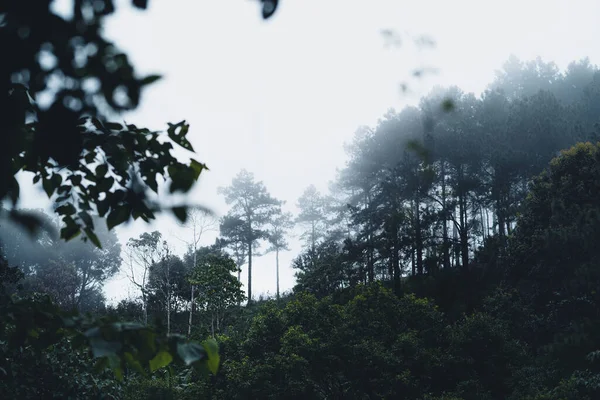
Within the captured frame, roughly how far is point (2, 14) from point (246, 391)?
40.9ft

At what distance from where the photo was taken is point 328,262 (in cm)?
2861

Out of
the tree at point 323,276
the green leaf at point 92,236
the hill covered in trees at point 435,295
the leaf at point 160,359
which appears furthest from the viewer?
the tree at point 323,276

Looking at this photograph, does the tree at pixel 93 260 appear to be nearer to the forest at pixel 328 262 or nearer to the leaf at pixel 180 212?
→ the forest at pixel 328 262

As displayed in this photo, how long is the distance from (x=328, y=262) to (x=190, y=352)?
27.5m

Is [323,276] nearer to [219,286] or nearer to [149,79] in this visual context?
[219,286]

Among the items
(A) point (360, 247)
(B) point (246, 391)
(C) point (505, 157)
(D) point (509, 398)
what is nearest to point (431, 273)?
(A) point (360, 247)

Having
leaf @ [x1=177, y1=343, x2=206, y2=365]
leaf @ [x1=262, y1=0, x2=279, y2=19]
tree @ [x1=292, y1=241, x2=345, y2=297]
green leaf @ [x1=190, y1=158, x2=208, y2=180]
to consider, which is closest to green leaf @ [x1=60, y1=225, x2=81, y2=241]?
green leaf @ [x1=190, y1=158, x2=208, y2=180]

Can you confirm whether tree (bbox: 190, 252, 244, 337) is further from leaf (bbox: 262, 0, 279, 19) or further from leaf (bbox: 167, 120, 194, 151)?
leaf (bbox: 262, 0, 279, 19)

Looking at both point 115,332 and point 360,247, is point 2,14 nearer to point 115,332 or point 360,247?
point 115,332

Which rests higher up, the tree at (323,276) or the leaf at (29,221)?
the tree at (323,276)

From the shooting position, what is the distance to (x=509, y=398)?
11.6 metres

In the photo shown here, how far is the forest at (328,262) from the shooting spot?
146 centimetres

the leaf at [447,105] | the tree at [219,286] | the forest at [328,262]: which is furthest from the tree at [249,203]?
the leaf at [447,105]

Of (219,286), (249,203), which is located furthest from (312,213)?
(219,286)
